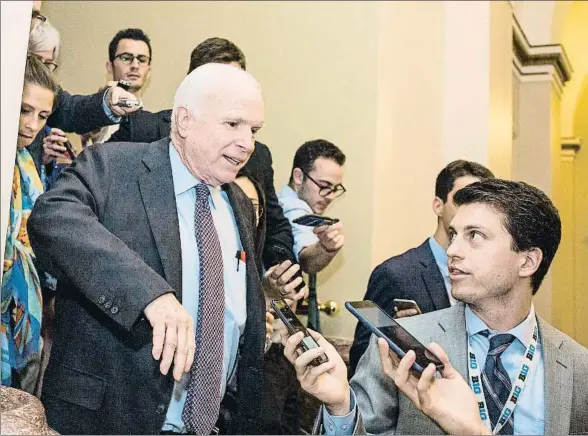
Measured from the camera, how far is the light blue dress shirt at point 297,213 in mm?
3314

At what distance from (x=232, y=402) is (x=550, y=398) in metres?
0.84

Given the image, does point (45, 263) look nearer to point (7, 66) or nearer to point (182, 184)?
point (182, 184)

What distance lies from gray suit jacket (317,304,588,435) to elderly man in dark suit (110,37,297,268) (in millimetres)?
897

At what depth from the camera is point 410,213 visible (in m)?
4.43

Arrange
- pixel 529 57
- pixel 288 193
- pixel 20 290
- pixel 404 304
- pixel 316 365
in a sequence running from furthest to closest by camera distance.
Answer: pixel 529 57, pixel 288 193, pixel 404 304, pixel 20 290, pixel 316 365

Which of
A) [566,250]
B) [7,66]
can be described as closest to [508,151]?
[566,250]

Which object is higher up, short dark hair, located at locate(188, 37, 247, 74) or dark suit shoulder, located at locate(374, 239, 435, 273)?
short dark hair, located at locate(188, 37, 247, 74)

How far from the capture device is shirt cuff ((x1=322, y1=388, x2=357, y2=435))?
1.95 m

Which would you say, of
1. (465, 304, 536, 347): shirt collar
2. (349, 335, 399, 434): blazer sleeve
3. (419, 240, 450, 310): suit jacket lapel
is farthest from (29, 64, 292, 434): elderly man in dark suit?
(419, 240, 450, 310): suit jacket lapel

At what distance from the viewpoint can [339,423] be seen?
195cm

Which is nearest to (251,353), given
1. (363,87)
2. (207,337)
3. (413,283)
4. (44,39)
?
(207,337)

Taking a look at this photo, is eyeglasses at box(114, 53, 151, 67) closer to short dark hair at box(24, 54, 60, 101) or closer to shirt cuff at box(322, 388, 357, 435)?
short dark hair at box(24, 54, 60, 101)

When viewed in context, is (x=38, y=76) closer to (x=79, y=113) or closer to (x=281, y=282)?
(x=79, y=113)

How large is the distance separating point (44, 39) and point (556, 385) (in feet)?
6.48
